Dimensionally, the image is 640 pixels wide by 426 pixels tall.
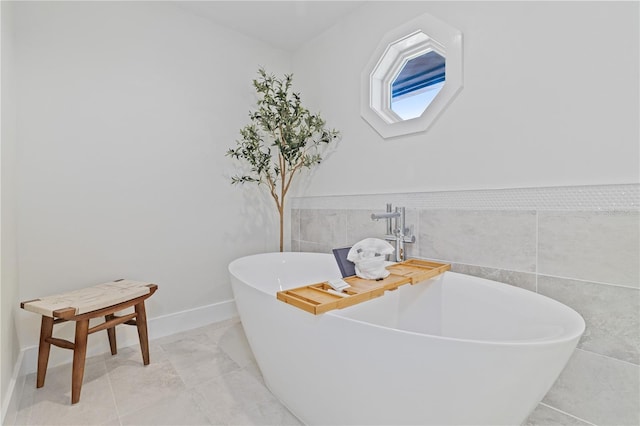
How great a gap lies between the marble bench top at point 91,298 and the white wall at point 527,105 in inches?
63.7

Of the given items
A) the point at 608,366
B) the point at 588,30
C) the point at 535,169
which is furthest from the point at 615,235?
the point at 588,30

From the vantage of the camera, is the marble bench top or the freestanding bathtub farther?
the marble bench top

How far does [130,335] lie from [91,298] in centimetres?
62

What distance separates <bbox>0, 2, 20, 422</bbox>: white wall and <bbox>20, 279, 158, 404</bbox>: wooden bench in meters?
0.11

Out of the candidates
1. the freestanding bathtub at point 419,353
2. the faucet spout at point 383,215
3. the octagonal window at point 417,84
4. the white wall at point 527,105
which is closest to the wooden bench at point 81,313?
the freestanding bathtub at point 419,353

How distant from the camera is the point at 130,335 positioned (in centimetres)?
201

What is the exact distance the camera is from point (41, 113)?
1.70 m

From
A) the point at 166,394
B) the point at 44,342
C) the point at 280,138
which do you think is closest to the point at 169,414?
the point at 166,394

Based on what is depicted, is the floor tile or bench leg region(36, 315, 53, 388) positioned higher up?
bench leg region(36, 315, 53, 388)

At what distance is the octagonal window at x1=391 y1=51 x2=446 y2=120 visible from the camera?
74.4 inches

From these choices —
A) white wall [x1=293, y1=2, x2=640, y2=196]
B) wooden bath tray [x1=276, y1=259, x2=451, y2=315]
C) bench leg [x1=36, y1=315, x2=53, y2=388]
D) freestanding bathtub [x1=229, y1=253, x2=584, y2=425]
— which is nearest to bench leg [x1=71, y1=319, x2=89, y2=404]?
bench leg [x1=36, y1=315, x2=53, y2=388]

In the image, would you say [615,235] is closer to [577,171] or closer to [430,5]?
[577,171]

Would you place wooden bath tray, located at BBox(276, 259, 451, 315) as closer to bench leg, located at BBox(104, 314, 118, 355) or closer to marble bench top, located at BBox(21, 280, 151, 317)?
marble bench top, located at BBox(21, 280, 151, 317)

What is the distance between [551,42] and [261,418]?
2.12 m
